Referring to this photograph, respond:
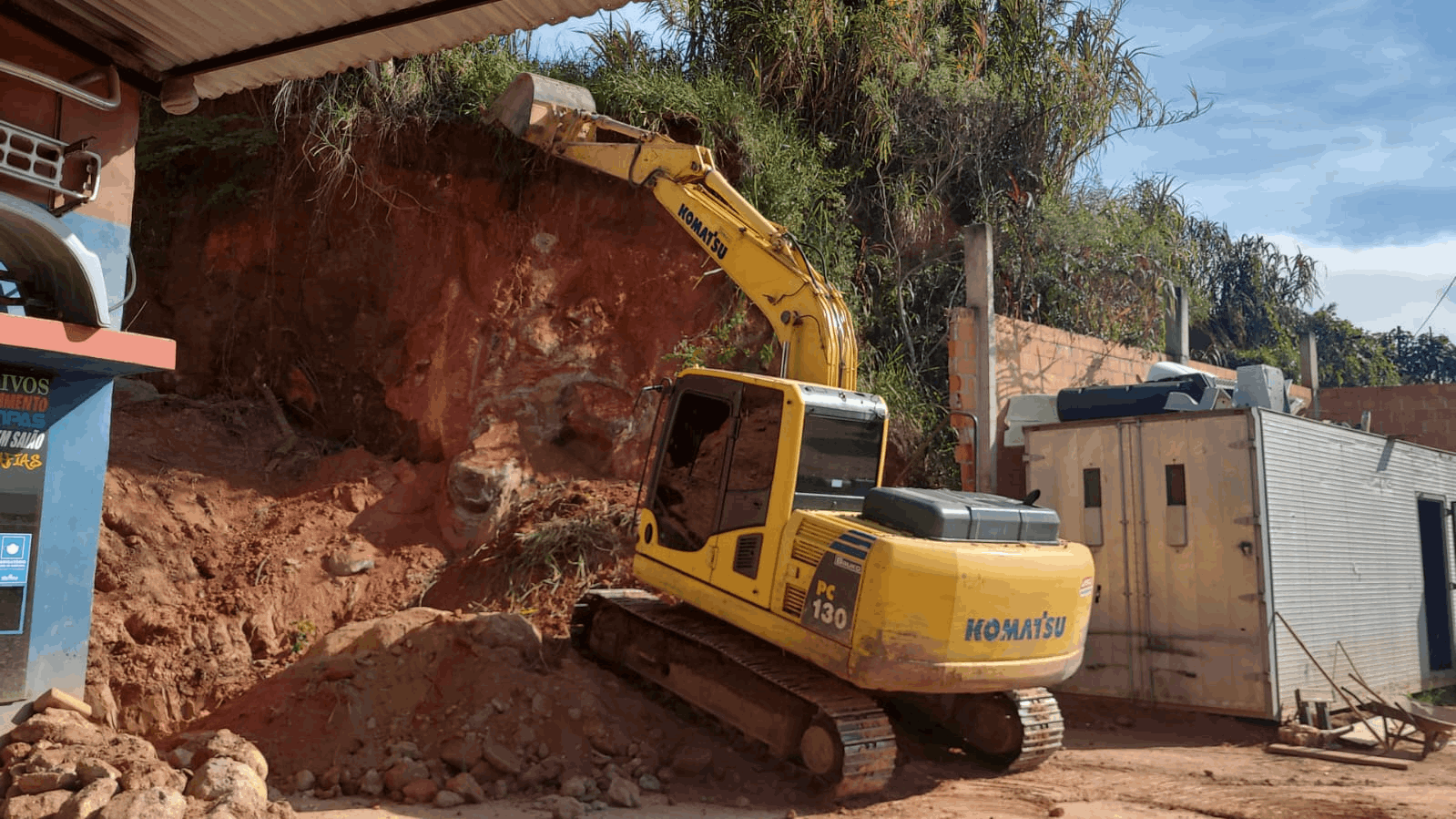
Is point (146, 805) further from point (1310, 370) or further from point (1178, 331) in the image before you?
point (1310, 370)

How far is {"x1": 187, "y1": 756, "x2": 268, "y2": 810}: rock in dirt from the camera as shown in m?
4.58

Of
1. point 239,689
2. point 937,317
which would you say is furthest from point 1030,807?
point 937,317

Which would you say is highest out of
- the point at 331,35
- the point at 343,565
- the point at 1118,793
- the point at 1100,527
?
the point at 331,35

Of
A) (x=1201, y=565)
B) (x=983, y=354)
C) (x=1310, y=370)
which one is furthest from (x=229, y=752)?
(x=1310, y=370)

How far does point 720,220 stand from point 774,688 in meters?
3.45

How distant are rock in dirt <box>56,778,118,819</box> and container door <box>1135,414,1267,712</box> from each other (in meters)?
7.37

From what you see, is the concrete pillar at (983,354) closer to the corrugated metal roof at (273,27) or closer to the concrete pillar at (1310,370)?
the corrugated metal roof at (273,27)

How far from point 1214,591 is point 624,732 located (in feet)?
16.0

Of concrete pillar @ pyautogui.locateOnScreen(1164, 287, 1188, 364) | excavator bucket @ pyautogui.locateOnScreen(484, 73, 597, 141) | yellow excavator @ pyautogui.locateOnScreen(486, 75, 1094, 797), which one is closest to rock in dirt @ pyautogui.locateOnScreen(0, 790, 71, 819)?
yellow excavator @ pyautogui.locateOnScreen(486, 75, 1094, 797)

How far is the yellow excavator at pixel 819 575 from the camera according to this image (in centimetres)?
593

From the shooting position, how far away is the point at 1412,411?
14.3m

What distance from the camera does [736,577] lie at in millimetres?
6637

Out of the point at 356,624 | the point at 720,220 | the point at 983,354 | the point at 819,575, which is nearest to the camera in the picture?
the point at 819,575

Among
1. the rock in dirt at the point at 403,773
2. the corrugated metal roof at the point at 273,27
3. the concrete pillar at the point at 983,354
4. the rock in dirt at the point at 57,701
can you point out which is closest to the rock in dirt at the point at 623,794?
the rock in dirt at the point at 403,773
